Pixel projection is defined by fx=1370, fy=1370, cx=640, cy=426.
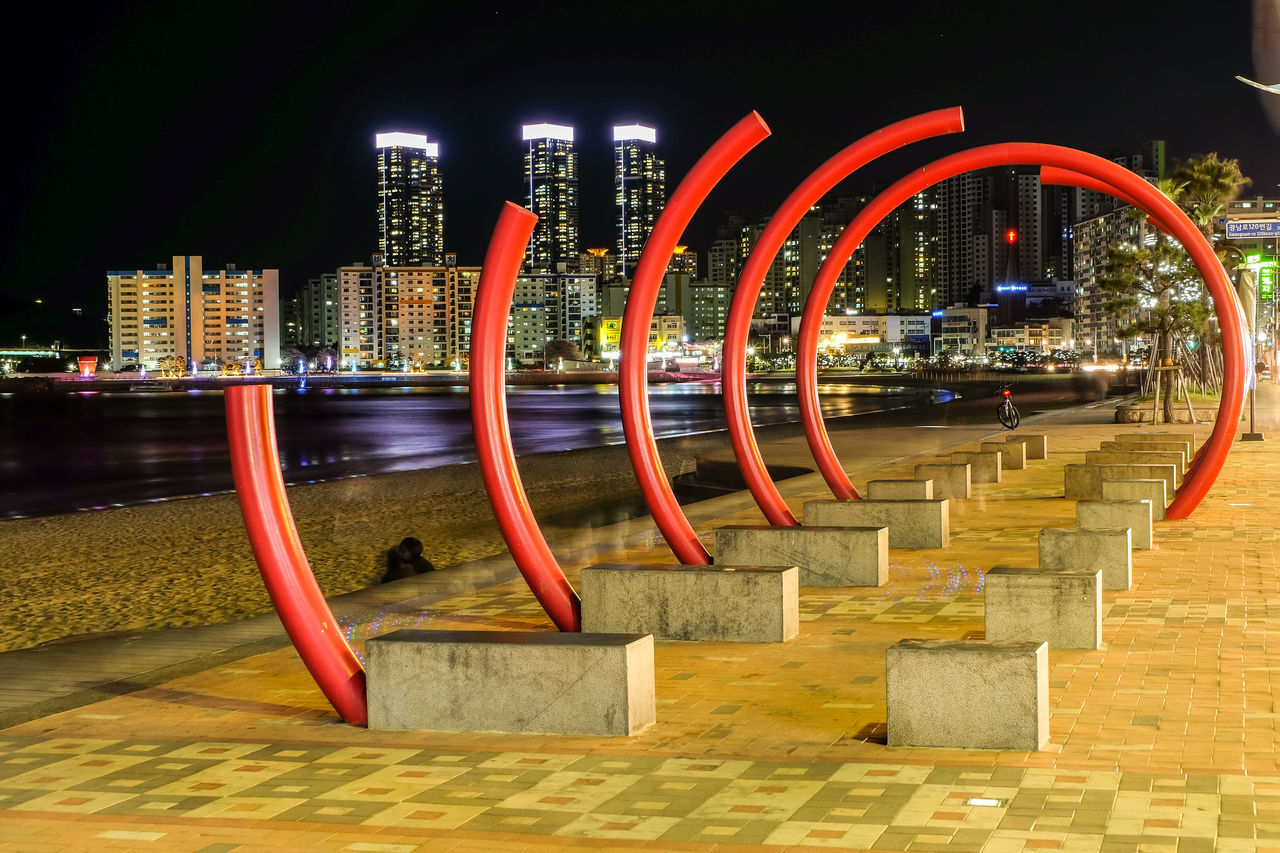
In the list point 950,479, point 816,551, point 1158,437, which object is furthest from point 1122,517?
point 1158,437

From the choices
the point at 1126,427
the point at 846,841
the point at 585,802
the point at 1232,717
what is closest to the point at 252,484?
the point at 585,802

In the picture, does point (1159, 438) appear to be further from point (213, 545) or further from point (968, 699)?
point (968, 699)

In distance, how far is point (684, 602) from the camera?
335 inches

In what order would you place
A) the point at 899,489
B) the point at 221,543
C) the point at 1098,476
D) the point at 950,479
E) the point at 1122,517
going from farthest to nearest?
1. the point at 950,479
2. the point at 1098,476
3. the point at 221,543
4. the point at 899,489
5. the point at 1122,517

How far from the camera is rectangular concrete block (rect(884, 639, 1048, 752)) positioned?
19.4ft

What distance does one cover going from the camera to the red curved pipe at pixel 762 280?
11.9 metres

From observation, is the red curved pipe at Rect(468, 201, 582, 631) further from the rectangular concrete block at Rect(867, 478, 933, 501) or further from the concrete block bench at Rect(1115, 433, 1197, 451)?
the concrete block bench at Rect(1115, 433, 1197, 451)

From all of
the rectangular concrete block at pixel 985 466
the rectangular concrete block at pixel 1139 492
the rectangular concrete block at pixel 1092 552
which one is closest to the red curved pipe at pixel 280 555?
the rectangular concrete block at pixel 1092 552

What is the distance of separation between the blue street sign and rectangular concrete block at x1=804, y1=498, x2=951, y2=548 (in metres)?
8.89

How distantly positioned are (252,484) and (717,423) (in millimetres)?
34922

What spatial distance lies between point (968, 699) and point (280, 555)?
333 cm

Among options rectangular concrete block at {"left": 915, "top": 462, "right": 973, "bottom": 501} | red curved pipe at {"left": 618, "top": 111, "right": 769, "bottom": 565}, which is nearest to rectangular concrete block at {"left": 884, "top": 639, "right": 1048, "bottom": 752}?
red curved pipe at {"left": 618, "top": 111, "right": 769, "bottom": 565}

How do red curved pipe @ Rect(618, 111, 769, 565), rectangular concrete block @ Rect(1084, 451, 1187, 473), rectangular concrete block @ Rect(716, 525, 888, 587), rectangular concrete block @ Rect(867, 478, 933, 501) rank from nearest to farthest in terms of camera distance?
red curved pipe @ Rect(618, 111, 769, 565) → rectangular concrete block @ Rect(716, 525, 888, 587) → rectangular concrete block @ Rect(867, 478, 933, 501) → rectangular concrete block @ Rect(1084, 451, 1187, 473)

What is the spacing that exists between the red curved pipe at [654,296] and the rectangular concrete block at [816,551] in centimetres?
75
